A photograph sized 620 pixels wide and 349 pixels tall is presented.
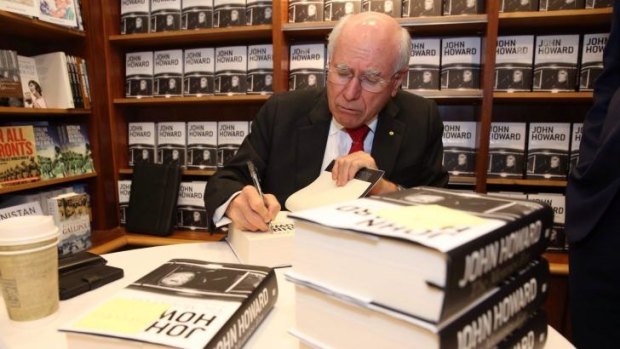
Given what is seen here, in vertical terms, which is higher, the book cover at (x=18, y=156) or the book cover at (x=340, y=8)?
the book cover at (x=340, y=8)

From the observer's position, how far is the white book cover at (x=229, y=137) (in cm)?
231

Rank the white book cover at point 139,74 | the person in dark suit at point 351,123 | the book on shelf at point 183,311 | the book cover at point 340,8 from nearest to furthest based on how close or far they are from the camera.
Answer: the book on shelf at point 183,311 → the person in dark suit at point 351,123 → the book cover at point 340,8 → the white book cover at point 139,74

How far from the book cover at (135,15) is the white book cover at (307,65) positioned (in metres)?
0.94

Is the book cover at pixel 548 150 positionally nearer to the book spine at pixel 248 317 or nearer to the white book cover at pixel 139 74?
the book spine at pixel 248 317

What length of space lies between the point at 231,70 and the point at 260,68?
0.59ft

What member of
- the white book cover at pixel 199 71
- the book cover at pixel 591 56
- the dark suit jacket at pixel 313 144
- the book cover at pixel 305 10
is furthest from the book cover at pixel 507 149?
the white book cover at pixel 199 71

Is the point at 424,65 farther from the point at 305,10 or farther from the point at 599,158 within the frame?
the point at 599,158

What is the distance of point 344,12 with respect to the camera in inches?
80.9

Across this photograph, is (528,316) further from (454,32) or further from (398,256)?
(454,32)

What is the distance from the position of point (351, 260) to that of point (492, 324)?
0.17 metres

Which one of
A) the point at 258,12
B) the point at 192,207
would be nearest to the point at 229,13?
the point at 258,12

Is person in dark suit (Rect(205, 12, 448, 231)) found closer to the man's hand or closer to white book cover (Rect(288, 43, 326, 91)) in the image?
the man's hand

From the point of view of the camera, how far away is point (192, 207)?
2436mm

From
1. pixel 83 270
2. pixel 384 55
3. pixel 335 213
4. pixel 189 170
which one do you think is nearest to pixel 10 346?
pixel 83 270
